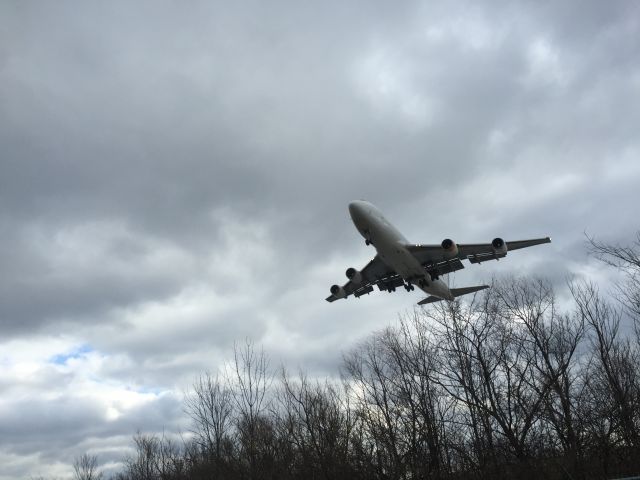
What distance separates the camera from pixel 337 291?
34406 millimetres

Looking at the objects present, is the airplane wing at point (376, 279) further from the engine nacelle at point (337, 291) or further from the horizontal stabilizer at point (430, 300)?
the horizontal stabilizer at point (430, 300)

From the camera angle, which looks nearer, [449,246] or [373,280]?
[449,246]

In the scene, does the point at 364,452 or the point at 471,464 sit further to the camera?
the point at 364,452

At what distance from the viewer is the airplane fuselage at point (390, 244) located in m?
28.3

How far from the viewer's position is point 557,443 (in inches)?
865

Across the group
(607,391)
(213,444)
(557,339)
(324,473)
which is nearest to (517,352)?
(557,339)

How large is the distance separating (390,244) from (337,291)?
699 cm

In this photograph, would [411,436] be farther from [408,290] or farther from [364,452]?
[408,290]

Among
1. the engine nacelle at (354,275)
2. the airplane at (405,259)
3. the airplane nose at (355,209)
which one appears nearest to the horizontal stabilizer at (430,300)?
the airplane at (405,259)

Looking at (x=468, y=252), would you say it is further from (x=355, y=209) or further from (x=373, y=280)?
(x=355, y=209)

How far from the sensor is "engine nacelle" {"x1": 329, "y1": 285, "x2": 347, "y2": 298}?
A: 3420 centimetres

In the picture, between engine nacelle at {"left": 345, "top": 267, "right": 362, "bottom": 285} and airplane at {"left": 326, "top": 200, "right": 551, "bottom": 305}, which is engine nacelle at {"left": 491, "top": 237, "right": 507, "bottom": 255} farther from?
engine nacelle at {"left": 345, "top": 267, "right": 362, "bottom": 285}

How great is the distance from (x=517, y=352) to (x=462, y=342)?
10.6 ft

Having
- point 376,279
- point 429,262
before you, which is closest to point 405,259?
point 429,262
